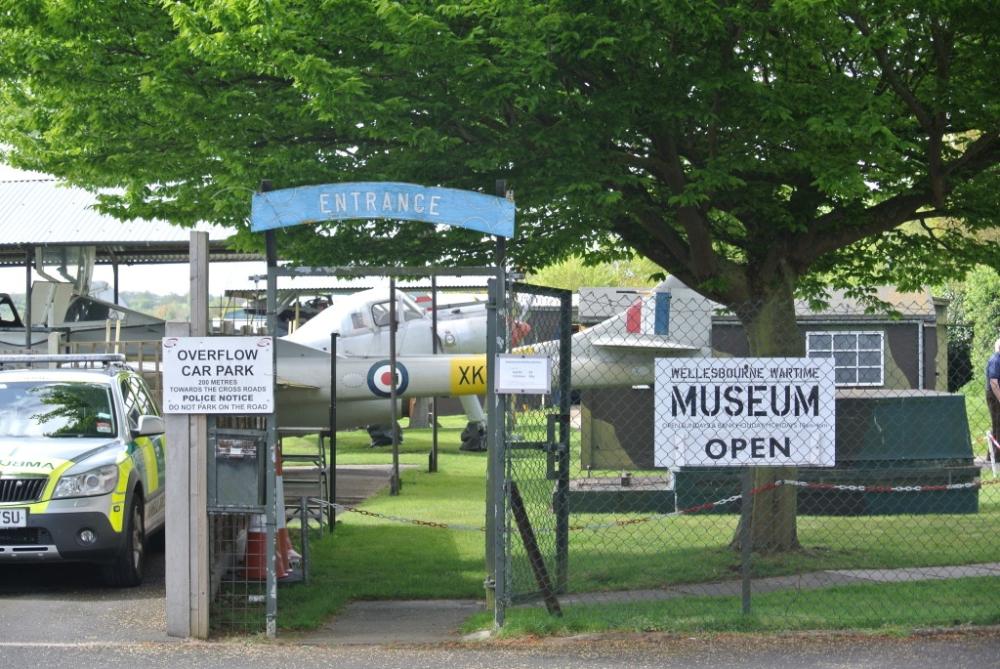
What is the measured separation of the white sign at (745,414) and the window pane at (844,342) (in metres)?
19.7

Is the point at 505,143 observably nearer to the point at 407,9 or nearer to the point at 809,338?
the point at 407,9

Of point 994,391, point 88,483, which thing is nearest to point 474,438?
point 994,391

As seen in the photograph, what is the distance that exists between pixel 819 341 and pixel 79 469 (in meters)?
20.3

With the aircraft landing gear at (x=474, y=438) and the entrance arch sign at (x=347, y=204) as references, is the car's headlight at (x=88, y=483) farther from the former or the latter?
the aircraft landing gear at (x=474, y=438)

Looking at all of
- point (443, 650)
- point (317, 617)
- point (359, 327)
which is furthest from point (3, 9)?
point (359, 327)

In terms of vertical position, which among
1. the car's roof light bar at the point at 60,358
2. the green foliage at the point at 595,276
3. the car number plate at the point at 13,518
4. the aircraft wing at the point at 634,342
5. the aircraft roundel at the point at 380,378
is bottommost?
the car number plate at the point at 13,518

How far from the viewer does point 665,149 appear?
→ 36.4 ft

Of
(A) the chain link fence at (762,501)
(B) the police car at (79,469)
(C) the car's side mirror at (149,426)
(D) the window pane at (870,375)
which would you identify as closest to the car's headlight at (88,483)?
(B) the police car at (79,469)

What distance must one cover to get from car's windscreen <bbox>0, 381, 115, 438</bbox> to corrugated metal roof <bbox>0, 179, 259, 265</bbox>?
16942 millimetres

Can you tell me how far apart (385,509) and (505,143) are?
6947 mm

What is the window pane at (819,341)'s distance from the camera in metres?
27.5

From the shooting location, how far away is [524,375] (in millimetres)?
8242

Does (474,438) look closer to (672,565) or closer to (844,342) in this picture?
(844,342)

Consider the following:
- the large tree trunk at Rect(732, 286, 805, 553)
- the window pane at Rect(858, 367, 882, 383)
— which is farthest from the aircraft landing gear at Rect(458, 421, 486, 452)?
the large tree trunk at Rect(732, 286, 805, 553)
